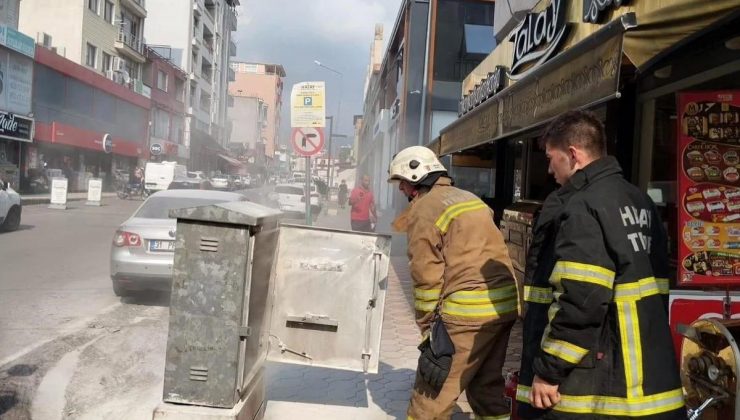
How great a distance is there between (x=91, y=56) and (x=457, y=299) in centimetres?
3816

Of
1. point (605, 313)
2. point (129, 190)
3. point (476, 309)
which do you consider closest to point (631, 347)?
point (605, 313)

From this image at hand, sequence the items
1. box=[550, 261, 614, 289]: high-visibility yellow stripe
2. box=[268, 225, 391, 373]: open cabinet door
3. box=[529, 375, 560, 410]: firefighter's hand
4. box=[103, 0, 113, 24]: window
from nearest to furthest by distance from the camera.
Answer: box=[550, 261, 614, 289]: high-visibility yellow stripe, box=[529, 375, 560, 410]: firefighter's hand, box=[268, 225, 391, 373]: open cabinet door, box=[103, 0, 113, 24]: window

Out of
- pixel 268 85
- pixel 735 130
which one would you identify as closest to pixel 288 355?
pixel 735 130

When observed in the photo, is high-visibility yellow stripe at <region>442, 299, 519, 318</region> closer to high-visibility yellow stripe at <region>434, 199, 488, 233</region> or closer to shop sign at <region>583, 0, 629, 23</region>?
high-visibility yellow stripe at <region>434, 199, 488, 233</region>

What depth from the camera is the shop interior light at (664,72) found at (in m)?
4.35

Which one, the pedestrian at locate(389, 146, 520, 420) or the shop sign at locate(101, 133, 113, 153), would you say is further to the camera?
the shop sign at locate(101, 133, 113, 153)

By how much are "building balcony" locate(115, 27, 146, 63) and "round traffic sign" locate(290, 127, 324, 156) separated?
33.6m

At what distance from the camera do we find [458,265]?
288 centimetres

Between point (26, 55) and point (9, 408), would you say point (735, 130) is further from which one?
point (26, 55)

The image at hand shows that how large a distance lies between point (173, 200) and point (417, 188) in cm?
563

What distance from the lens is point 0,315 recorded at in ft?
21.4

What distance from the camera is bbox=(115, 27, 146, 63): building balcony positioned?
37.9 m

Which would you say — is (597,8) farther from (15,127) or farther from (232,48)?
(232,48)

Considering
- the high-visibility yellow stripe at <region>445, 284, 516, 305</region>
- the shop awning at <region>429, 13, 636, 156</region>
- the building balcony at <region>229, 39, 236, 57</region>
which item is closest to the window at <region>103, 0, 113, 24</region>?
the building balcony at <region>229, 39, 236, 57</region>
